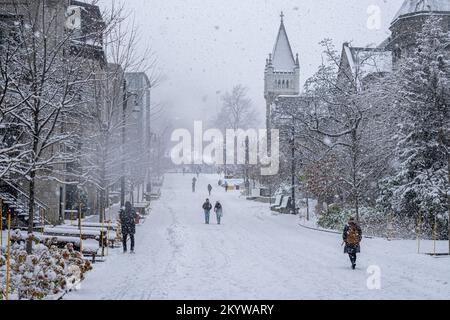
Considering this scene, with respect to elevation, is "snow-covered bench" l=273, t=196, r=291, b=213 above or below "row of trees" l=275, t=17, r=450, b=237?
below

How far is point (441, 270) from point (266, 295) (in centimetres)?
665

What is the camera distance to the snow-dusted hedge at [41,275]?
10.6 meters

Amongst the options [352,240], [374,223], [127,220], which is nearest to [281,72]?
[374,223]

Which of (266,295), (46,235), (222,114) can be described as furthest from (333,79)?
(222,114)

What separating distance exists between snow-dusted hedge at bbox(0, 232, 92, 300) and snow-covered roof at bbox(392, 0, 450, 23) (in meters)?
39.3

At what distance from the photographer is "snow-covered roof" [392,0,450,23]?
44.9m

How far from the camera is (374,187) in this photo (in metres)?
32.2

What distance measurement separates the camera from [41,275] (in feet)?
36.0

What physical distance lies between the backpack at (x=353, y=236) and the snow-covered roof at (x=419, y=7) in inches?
1328

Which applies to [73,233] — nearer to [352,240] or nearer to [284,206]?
[352,240]

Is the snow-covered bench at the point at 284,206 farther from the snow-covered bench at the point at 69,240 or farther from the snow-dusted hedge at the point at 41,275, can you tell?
the snow-dusted hedge at the point at 41,275

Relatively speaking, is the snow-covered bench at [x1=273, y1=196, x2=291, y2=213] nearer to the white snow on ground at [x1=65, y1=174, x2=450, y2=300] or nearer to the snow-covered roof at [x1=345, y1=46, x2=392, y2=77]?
the snow-covered roof at [x1=345, y1=46, x2=392, y2=77]

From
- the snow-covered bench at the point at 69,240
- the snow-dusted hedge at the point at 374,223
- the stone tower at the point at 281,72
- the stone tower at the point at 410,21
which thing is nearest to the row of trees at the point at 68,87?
the snow-covered bench at the point at 69,240

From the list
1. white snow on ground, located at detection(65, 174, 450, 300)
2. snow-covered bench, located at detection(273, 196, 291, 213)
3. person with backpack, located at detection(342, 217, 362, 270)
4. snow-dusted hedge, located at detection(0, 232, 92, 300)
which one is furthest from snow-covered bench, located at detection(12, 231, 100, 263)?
snow-covered bench, located at detection(273, 196, 291, 213)
